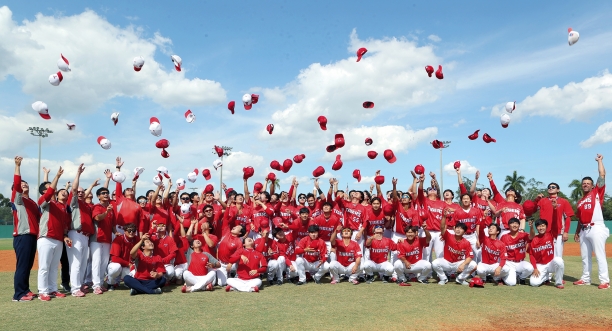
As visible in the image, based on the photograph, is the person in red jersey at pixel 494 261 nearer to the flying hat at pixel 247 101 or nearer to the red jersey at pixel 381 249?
the red jersey at pixel 381 249

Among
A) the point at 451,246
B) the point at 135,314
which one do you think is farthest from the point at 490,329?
the point at 135,314

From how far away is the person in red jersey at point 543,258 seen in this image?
324 inches

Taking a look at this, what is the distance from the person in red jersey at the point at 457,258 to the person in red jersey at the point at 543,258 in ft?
3.80

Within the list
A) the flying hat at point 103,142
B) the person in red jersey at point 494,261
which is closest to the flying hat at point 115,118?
the flying hat at point 103,142

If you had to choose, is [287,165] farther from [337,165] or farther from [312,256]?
[312,256]

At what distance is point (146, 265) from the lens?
7848mm

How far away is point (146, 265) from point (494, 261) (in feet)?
21.5

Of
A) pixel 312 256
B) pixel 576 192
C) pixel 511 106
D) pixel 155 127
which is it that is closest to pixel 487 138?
pixel 511 106

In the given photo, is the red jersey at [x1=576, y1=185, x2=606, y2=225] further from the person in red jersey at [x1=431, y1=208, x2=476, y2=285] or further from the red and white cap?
the red and white cap

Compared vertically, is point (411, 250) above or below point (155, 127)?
below

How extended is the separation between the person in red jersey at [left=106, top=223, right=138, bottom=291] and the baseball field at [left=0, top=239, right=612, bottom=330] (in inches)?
10.9

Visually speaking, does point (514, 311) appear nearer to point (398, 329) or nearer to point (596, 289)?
point (398, 329)

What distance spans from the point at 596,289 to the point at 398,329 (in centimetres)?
480

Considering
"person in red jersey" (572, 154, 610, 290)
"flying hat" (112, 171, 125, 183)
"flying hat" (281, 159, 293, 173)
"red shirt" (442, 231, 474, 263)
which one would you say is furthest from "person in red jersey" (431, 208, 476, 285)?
"flying hat" (112, 171, 125, 183)
